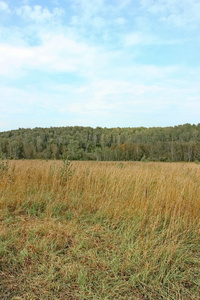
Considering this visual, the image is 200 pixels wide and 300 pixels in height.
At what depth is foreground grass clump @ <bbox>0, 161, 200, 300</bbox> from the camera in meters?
2.27

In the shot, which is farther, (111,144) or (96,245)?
(111,144)

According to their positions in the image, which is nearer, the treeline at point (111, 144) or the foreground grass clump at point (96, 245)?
the foreground grass clump at point (96, 245)

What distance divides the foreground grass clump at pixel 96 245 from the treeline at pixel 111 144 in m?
50.6

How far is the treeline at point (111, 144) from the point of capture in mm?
75125

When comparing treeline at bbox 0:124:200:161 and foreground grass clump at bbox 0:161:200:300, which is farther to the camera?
treeline at bbox 0:124:200:161

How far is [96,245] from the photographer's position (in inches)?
116

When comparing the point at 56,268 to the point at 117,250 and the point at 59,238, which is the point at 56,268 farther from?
the point at 117,250

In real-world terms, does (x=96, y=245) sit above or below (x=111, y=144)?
below

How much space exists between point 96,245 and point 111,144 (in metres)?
106

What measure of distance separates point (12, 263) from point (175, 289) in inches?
75.0

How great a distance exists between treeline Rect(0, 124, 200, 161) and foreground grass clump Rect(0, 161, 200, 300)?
5063 centimetres

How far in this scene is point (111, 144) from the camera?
109062 mm

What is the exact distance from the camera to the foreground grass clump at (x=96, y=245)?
2.27 m

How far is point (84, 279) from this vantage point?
2.32 m
